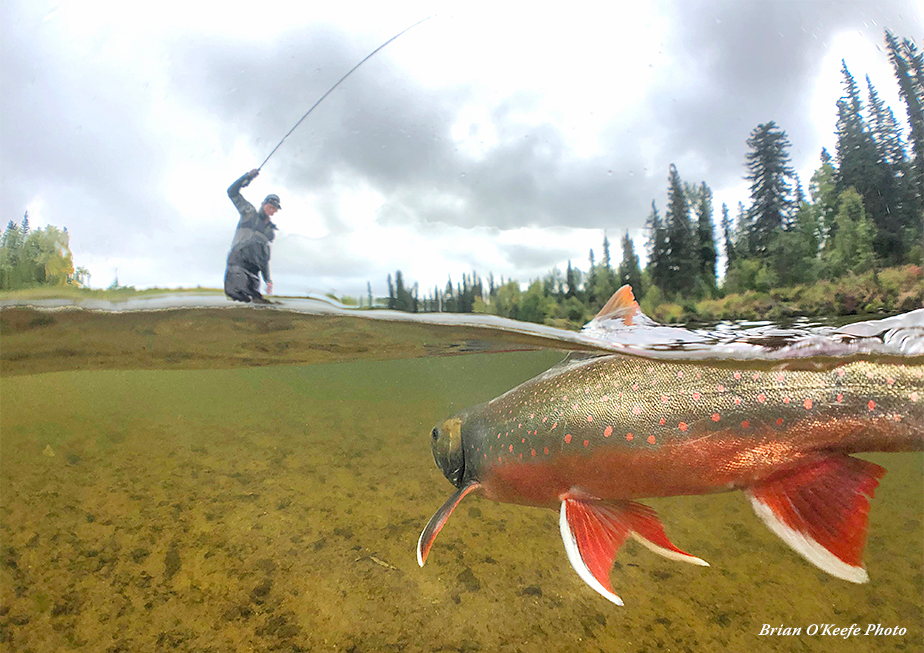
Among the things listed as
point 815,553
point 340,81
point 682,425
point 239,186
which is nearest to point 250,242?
point 239,186

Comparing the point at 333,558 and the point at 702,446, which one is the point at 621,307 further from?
the point at 333,558

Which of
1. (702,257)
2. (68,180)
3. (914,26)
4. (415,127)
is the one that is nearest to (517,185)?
(415,127)

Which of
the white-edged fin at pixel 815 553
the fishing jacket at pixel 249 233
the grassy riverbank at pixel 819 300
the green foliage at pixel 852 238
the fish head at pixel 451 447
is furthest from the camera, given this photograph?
the fish head at pixel 451 447

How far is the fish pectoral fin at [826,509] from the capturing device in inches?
78.2

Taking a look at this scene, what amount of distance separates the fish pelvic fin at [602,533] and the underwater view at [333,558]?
122 cm

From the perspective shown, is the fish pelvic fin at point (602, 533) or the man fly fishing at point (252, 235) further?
the man fly fishing at point (252, 235)

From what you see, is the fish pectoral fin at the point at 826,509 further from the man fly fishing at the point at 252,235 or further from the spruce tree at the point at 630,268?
the man fly fishing at the point at 252,235

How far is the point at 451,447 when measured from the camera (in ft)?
10.2

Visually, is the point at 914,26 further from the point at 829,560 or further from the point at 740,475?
the point at 829,560

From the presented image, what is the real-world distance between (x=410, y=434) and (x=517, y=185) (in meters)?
8.77

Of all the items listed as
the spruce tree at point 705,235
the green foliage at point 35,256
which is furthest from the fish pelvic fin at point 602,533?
the green foliage at point 35,256

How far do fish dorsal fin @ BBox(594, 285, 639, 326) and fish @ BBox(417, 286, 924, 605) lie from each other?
1.87ft

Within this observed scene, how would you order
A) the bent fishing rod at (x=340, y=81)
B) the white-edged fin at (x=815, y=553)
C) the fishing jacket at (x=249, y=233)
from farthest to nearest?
the fishing jacket at (x=249, y=233), the bent fishing rod at (x=340, y=81), the white-edged fin at (x=815, y=553)

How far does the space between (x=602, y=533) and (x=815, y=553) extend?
40.9 inches
